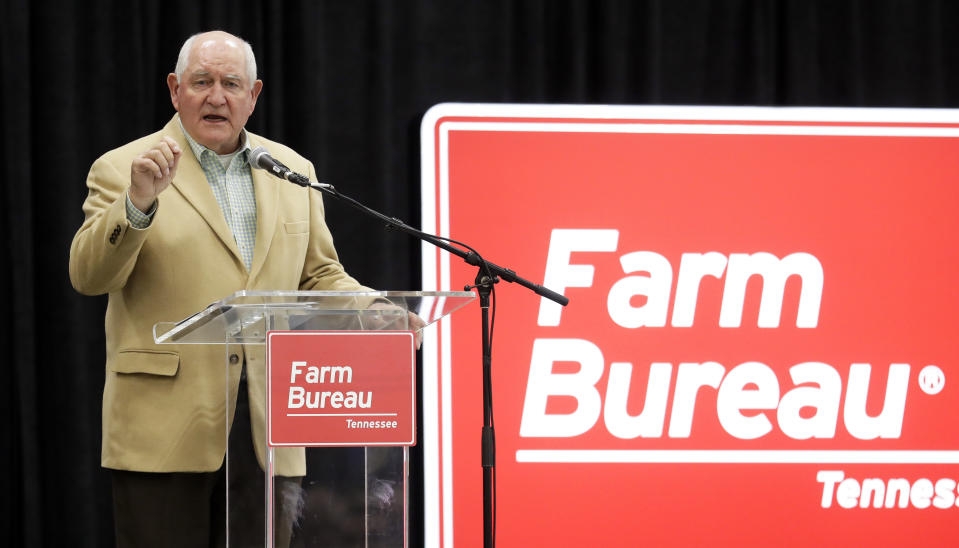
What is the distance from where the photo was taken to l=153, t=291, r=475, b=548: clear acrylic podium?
146 cm

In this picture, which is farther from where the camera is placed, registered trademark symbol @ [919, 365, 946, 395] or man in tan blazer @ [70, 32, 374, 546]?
registered trademark symbol @ [919, 365, 946, 395]

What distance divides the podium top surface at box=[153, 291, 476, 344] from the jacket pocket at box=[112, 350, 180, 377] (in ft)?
1.01

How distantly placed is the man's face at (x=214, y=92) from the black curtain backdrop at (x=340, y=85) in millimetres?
1124

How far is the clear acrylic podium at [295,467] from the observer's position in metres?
1.46

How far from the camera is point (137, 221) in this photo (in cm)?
177

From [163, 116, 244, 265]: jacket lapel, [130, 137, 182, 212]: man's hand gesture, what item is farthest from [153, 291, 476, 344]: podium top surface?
[163, 116, 244, 265]: jacket lapel

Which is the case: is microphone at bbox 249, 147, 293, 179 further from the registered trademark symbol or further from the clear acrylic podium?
the registered trademark symbol

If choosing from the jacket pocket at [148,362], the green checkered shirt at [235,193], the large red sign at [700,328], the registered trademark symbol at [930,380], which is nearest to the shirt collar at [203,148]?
the green checkered shirt at [235,193]

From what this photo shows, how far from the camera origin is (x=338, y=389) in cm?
149

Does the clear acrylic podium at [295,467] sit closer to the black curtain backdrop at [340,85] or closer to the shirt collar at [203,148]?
the shirt collar at [203,148]

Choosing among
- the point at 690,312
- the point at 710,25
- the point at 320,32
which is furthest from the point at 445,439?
the point at 710,25

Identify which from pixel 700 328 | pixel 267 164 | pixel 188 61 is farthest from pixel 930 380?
pixel 188 61

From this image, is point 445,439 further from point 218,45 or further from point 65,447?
point 218,45

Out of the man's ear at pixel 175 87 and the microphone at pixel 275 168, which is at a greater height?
the man's ear at pixel 175 87
